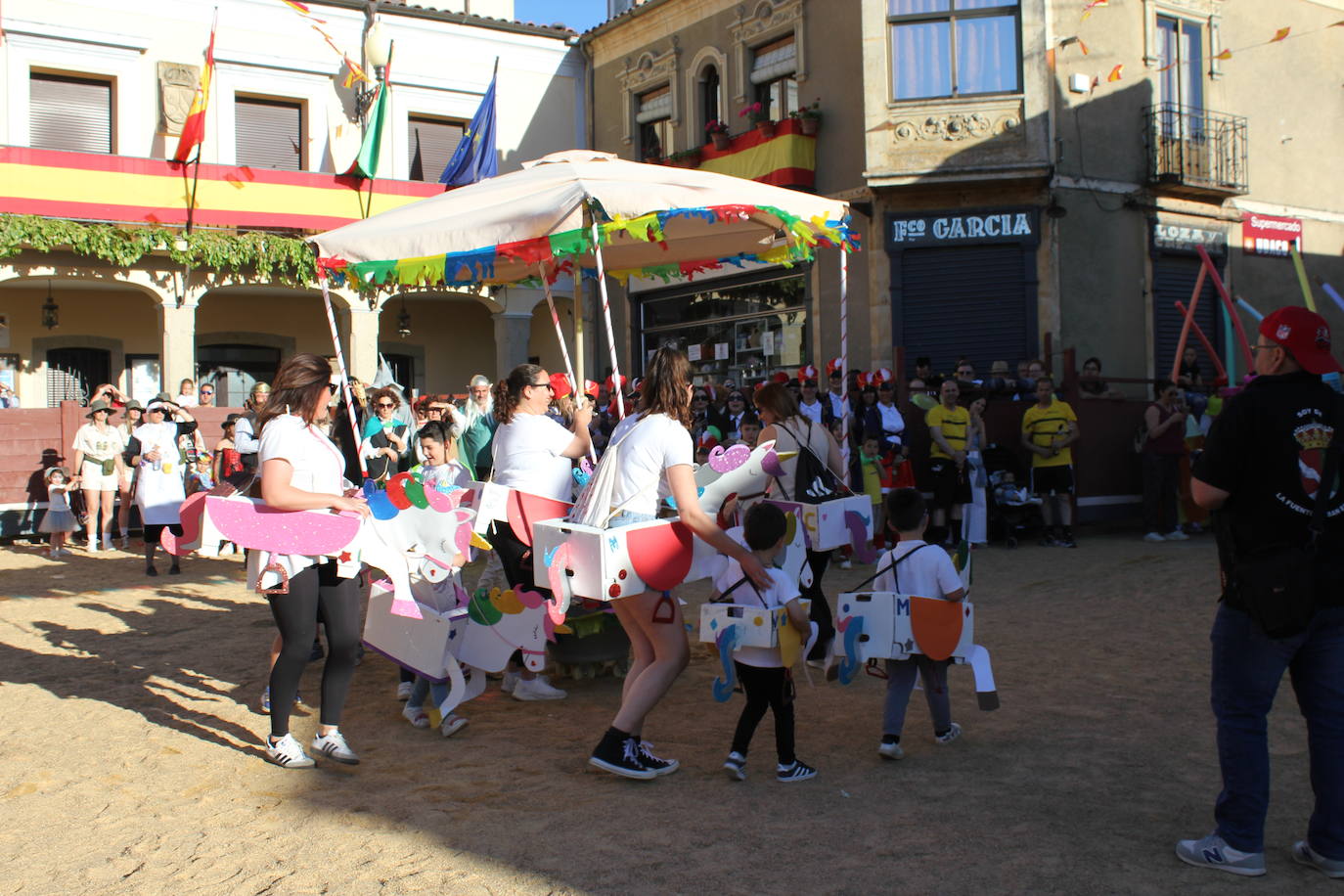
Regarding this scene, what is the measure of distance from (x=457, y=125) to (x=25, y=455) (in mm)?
9903

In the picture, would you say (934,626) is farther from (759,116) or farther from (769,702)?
→ (759,116)

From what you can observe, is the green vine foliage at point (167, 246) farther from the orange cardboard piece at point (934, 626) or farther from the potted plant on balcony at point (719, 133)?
the orange cardboard piece at point (934, 626)

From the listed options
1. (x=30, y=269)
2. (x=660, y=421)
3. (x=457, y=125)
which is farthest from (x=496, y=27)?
(x=660, y=421)

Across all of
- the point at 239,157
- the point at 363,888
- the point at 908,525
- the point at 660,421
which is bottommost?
the point at 363,888

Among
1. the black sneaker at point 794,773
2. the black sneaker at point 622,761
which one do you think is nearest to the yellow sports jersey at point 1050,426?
the black sneaker at point 794,773

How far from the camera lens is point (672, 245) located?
7887 millimetres

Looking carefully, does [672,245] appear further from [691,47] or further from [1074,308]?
[691,47]

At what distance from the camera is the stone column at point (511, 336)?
20141 mm

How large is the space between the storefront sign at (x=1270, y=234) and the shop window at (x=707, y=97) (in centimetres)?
822

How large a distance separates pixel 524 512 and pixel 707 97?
1448 centimetres

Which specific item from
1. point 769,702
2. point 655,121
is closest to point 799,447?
point 769,702

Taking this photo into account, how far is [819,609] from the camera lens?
647cm

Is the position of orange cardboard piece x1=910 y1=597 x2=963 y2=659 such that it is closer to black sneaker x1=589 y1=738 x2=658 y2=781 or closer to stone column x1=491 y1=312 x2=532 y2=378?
black sneaker x1=589 y1=738 x2=658 y2=781

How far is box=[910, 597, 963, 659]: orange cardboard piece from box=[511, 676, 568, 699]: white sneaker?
2063 millimetres
